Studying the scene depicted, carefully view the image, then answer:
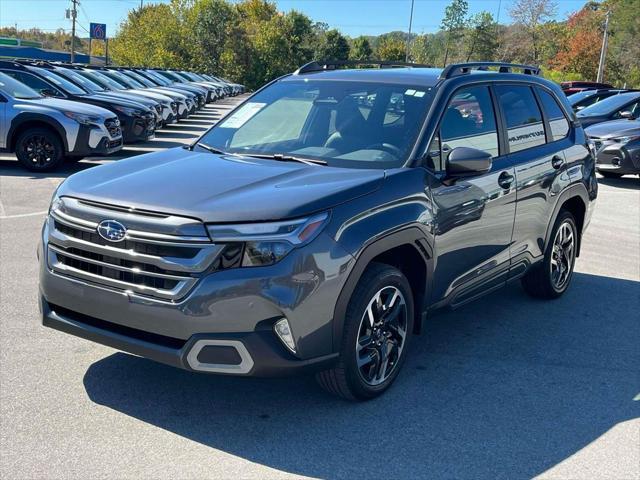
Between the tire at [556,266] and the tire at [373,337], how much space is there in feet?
6.87

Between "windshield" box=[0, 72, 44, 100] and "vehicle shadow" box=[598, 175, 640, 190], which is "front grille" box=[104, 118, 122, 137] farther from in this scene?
"vehicle shadow" box=[598, 175, 640, 190]

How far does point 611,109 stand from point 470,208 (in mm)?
12634

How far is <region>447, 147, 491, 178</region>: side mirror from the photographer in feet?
14.3

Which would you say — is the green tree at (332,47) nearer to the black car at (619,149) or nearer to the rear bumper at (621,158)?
the black car at (619,149)

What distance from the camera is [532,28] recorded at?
67875 millimetres

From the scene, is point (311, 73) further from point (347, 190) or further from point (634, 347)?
point (634, 347)

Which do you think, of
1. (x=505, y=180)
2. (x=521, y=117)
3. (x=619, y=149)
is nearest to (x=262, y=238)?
(x=505, y=180)

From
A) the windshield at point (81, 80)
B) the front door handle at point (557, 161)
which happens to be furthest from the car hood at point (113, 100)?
the front door handle at point (557, 161)

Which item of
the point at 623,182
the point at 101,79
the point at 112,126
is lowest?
the point at 623,182

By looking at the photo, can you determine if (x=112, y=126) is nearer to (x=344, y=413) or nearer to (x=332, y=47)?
(x=344, y=413)

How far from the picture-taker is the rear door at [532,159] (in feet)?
17.5

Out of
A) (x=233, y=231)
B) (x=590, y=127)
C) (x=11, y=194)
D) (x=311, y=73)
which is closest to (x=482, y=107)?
(x=311, y=73)

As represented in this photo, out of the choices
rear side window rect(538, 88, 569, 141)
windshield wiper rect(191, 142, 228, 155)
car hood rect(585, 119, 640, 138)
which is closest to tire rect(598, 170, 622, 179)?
car hood rect(585, 119, 640, 138)

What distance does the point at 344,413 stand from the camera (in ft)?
13.1
